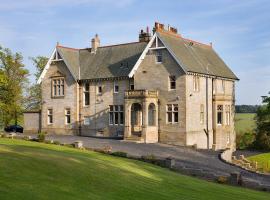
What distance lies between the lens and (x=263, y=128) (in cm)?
6103

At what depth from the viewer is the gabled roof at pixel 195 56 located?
4866 centimetres

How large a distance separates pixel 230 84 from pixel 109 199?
45.3 m

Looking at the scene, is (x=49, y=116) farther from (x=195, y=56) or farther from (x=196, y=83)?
(x=195, y=56)

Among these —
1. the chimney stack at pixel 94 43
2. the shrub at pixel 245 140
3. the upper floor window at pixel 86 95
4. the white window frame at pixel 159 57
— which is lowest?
the shrub at pixel 245 140

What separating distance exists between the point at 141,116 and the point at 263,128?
21.1 m

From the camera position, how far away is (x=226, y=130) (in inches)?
2172

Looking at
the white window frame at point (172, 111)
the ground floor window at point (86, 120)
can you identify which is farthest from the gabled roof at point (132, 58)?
the ground floor window at point (86, 120)

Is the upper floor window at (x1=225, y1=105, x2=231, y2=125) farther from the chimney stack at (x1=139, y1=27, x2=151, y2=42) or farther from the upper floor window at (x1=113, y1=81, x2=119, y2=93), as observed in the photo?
the upper floor window at (x1=113, y1=81, x2=119, y2=93)

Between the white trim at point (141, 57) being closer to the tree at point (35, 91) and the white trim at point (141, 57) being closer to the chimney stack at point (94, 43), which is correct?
the chimney stack at point (94, 43)

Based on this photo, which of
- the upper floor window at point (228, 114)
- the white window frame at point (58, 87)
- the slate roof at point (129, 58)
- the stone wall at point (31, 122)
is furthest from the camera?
the stone wall at point (31, 122)

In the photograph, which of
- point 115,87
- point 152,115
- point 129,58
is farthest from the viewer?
point 129,58

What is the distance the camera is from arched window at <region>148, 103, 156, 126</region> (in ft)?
162

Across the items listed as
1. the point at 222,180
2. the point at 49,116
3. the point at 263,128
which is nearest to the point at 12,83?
the point at 49,116

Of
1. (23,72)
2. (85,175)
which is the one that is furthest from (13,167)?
(23,72)
